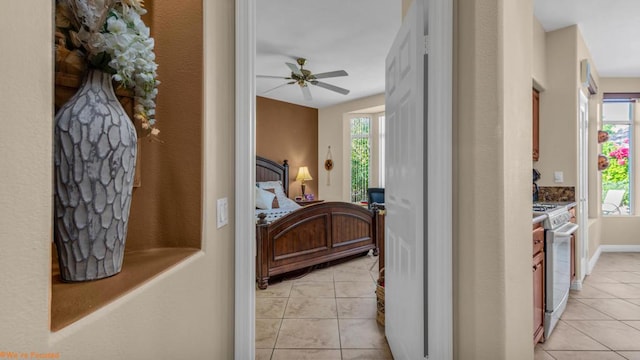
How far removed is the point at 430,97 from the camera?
1.42m

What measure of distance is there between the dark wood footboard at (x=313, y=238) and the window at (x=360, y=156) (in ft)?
7.27

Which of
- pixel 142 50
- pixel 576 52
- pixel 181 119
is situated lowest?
pixel 181 119

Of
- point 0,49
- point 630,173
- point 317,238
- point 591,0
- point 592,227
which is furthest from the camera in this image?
point 630,173

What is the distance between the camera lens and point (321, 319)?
2561mm

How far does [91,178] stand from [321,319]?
2.30 m

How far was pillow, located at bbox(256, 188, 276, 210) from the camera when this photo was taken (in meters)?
4.64

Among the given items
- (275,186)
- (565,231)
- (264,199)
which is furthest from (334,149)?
(565,231)

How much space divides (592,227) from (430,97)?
169 inches

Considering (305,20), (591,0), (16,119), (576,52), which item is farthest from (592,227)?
(16,119)

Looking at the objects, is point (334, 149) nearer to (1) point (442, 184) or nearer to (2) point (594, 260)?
(2) point (594, 260)

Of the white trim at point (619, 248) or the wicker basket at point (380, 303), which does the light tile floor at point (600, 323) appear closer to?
the wicker basket at point (380, 303)

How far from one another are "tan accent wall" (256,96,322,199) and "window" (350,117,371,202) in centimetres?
82

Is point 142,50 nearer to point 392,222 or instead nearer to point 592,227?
point 392,222

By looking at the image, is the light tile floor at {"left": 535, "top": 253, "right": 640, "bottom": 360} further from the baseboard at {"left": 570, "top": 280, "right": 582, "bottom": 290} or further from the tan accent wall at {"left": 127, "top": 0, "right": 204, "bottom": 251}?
the tan accent wall at {"left": 127, "top": 0, "right": 204, "bottom": 251}
